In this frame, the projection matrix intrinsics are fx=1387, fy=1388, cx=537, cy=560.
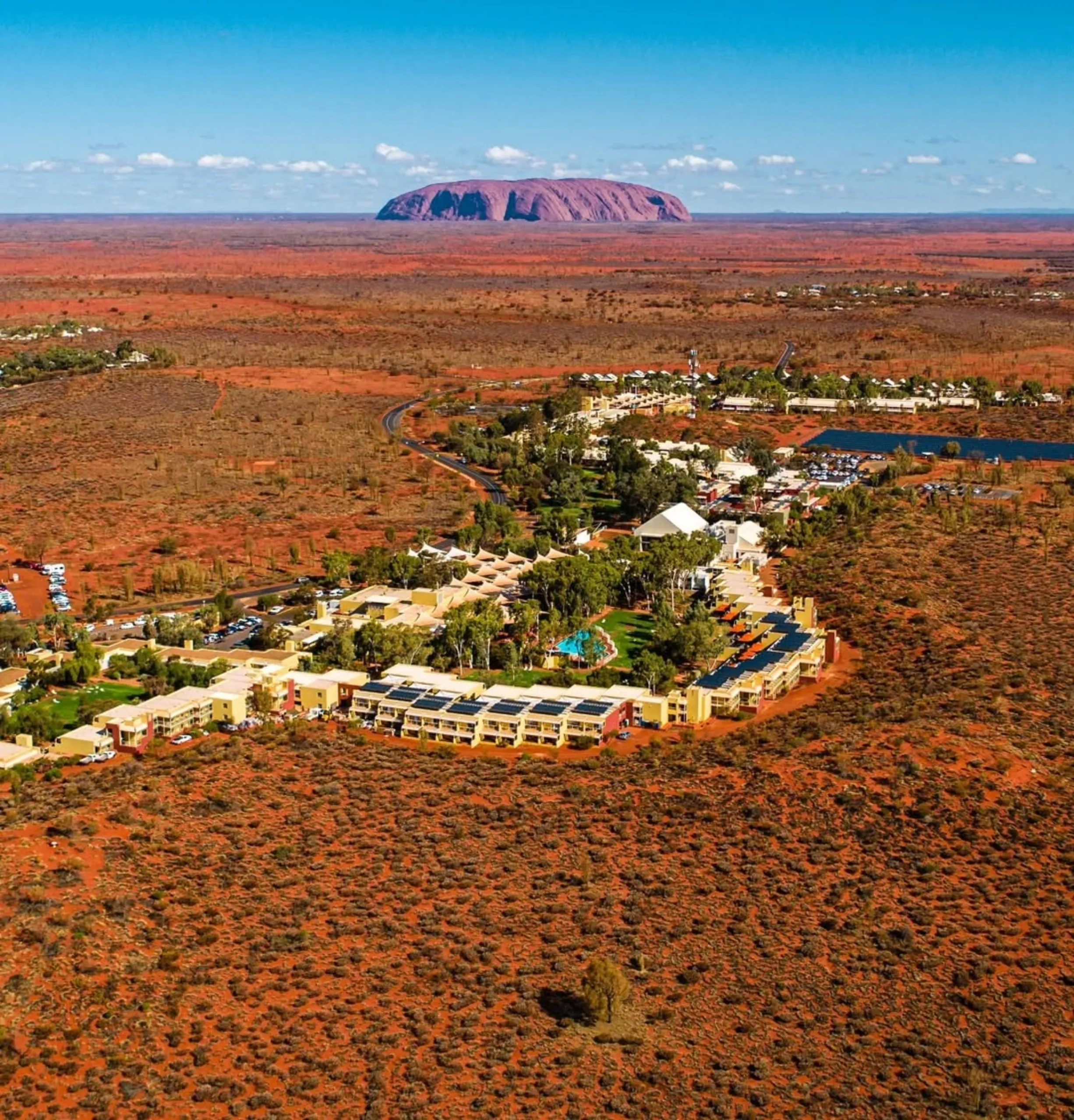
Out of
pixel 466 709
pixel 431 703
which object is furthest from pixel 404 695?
pixel 466 709

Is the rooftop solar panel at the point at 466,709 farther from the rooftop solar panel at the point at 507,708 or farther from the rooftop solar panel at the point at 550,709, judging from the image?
the rooftop solar panel at the point at 550,709

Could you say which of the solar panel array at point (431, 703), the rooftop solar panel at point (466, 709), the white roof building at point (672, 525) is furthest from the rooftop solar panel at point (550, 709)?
the white roof building at point (672, 525)

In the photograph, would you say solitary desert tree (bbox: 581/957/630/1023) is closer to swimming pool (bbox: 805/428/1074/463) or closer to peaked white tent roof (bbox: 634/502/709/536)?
peaked white tent roof (bbox: 634/502/709/536)

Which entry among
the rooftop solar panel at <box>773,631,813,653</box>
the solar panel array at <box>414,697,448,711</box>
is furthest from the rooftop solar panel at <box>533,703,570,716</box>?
the rooftop solar panel at <box>773,631,813,653</box>

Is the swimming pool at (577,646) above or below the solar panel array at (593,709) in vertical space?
below

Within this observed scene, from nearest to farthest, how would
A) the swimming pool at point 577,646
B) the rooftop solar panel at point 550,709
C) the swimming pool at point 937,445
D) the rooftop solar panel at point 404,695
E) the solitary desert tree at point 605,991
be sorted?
the solitary desert tree at point 605,991 < the rooftop solar panel at point 550,709 < the rooftop solar panel at point 404,695 < the swimming pool at point 577,646 < the swimming pool at point 937,445

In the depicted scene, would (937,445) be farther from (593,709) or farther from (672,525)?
(593,709)

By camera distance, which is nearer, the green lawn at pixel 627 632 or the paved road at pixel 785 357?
the green lawn at pixel 627 632
